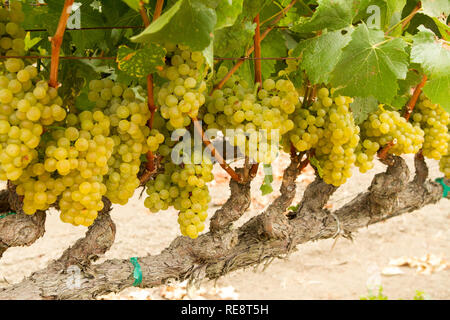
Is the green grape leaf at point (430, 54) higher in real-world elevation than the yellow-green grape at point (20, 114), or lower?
higher

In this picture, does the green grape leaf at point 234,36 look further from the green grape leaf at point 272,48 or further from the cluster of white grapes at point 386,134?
the cluster of white grapes at point 386,134

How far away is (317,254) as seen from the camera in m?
3.59

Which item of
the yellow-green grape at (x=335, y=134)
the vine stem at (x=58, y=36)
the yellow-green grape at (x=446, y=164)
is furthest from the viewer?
the yellow-green grape at (x=446, y=164)

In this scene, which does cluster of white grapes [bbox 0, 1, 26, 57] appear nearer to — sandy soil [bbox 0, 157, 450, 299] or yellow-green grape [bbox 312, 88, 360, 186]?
yellow-green grape [bbox 312, 88, 360, 186]

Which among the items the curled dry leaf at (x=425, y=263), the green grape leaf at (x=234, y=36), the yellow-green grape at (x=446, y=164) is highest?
the green grape leaf at (x=234, y=36)

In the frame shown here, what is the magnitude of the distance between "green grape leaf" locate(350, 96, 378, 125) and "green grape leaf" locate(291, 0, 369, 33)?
0.88ft

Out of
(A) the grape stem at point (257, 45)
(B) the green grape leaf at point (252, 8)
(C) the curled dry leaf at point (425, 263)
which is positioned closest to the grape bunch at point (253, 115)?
(A) the grape stem at point (257, 45)

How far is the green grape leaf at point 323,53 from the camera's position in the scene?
0.84m

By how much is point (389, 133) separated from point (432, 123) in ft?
0.64

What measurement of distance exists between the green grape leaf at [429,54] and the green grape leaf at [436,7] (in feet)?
0.19

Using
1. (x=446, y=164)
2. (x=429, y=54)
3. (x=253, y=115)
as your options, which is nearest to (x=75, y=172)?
(x=253, y=115)

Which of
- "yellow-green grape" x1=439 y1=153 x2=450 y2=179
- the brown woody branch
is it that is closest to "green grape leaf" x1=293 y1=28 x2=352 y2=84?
the brown woody branch

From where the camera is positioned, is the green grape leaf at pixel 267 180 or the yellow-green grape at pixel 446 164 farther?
the yellow-green grape at pixel 446 164

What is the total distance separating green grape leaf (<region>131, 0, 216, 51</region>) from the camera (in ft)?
1.98
